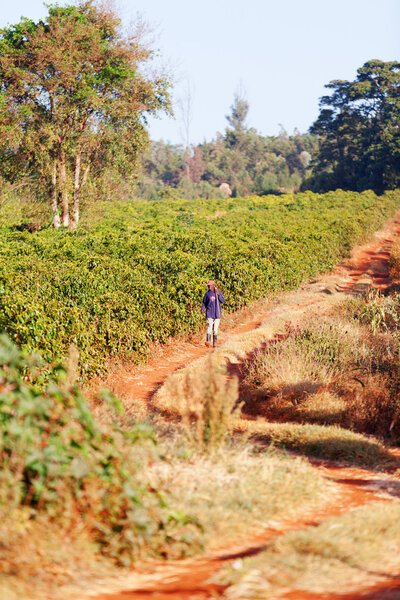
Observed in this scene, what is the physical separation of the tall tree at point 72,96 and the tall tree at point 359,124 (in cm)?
4043

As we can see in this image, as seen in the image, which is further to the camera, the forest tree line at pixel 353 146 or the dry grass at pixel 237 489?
the forest tree line at pixel 353 146

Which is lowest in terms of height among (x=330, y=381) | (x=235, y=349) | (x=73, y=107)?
(x=330, y=381)

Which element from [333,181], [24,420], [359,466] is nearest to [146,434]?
[24,420]

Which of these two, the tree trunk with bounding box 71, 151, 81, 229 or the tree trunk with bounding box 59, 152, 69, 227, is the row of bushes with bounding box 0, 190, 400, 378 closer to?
the tree trunk with bounding box 71, 151, 81, 229

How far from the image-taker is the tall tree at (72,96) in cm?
2825

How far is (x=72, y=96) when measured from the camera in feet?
94.9

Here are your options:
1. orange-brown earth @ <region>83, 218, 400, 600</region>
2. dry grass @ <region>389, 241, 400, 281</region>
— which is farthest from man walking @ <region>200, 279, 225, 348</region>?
dry grass @ <region>389, 241, 400, 281</region>

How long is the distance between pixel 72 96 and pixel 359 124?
2070 inches

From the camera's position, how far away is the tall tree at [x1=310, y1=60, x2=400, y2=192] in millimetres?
68312

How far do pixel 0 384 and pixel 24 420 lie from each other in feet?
1.11

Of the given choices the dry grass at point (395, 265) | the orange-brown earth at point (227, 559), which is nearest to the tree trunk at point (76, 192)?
the dry grass at point (395, 265)

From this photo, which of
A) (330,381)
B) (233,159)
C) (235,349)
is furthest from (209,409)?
(233,159)

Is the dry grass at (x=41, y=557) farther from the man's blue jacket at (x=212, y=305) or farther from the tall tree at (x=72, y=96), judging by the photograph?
the tall tree at (x=72, y=96)

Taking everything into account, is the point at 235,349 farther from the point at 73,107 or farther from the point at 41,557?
the point at 73,107
